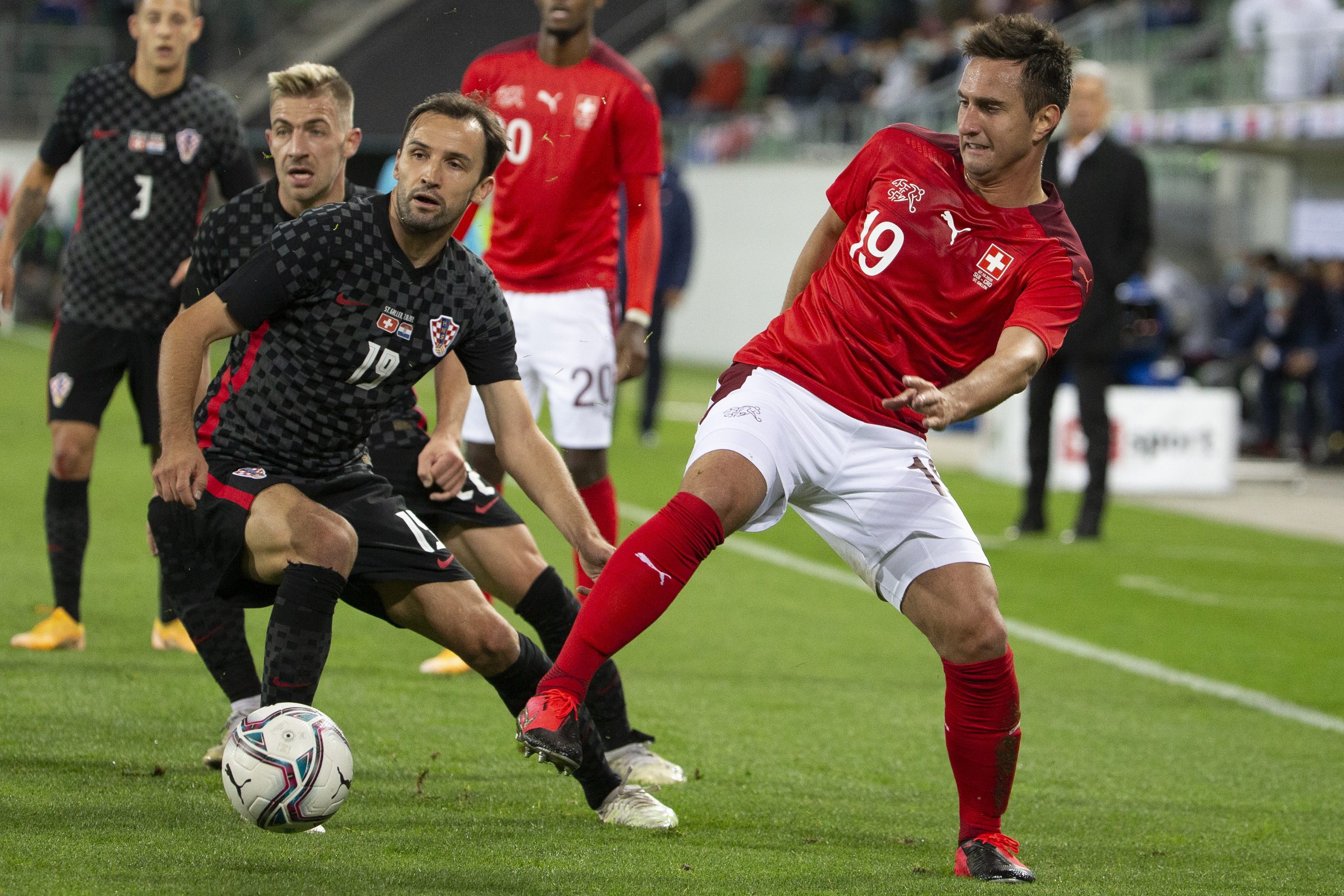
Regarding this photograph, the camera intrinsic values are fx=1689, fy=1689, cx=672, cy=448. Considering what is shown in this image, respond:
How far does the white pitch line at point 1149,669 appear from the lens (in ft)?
19.9

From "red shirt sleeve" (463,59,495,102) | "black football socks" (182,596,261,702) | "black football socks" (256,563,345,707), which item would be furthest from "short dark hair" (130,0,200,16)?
"black football socks" (256,563,345,707)

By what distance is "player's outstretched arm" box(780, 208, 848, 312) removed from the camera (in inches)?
166

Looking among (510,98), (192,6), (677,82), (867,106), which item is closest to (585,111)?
(510,98)

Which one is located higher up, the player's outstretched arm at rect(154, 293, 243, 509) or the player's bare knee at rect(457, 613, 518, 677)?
Result: the player's outstretched arm at rect(154, 293, 243, 509)

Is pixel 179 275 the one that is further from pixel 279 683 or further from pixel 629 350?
pixel 279 683

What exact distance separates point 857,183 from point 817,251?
0.22 metres

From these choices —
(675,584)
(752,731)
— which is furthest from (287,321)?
(752,731)

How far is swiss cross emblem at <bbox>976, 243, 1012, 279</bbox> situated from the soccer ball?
180 cm

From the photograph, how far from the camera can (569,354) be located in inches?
227

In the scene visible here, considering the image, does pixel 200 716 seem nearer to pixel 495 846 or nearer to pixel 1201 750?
pixel 495 846

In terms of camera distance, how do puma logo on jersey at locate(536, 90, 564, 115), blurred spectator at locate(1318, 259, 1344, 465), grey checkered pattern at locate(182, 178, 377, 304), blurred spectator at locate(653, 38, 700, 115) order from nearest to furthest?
grey checkered pattern at locate(182, 178, 377, 304), puma logo on jersey at locate(536, 90, 564, 115), blurred spectator at locate(1318, 259, 1344, 465), blurred spectator at locate(653, 38, 700, 115)

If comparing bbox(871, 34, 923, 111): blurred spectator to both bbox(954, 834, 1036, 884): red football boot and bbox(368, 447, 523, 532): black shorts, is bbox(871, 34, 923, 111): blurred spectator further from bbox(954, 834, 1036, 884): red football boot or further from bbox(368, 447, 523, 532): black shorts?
bbox(954, 834, 1036, 884): red football boot

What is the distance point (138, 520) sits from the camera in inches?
372

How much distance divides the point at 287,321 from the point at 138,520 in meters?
6.02
